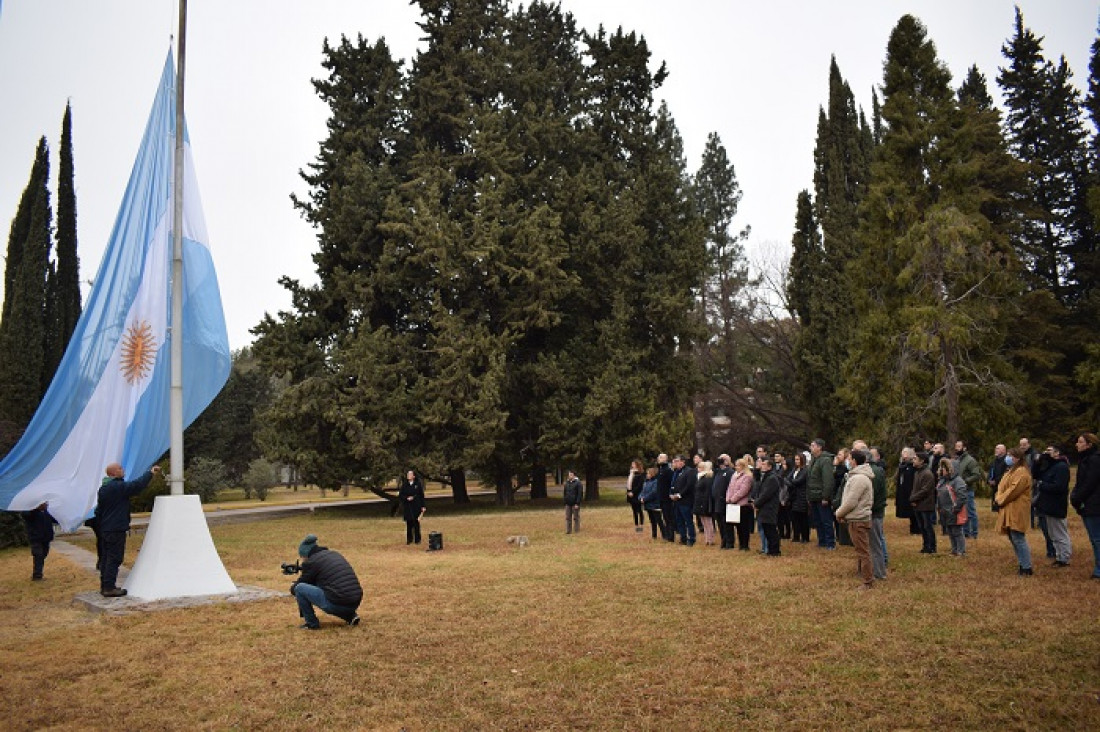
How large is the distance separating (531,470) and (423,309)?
30.3 ft

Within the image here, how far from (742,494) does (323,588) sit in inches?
349

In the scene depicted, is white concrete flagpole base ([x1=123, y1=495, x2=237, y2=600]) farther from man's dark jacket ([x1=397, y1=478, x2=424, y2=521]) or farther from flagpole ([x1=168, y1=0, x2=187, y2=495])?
man's dark jacket ([x1=397, y1=478, x2=424, y2=521])

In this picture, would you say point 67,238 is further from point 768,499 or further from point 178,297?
point 768,499

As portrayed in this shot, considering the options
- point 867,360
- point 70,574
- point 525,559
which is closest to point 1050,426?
point 867,360

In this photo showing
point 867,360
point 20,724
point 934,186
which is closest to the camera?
point 20,724

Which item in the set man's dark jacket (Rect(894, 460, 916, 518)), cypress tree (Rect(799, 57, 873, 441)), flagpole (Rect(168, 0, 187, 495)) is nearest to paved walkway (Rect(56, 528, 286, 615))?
flagpole (Rect(168, 0, 187, 495))

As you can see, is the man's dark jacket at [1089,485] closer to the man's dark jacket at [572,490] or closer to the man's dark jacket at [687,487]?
the man's dark jacket at [687,487]

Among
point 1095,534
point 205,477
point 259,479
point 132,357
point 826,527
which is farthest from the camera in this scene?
point 259,479

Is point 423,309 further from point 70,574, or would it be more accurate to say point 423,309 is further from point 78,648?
point 78,648

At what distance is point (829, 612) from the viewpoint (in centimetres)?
940

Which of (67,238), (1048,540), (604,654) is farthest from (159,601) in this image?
(67,238)

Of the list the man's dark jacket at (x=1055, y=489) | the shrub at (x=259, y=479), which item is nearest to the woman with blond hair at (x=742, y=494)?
the man's dark jacket at (x=1055, y=489)

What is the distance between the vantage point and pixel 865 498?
36.4 feet

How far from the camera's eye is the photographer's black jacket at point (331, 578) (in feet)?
30.9
